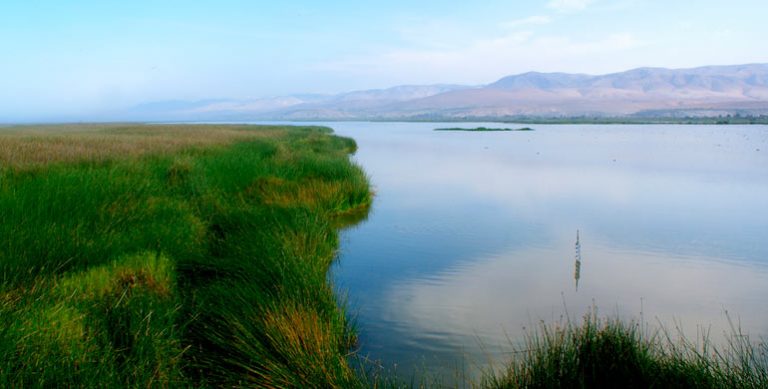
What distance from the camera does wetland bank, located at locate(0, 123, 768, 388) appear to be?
3607 millimetres

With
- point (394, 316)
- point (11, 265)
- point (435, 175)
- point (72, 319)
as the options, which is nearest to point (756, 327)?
point (394, 316)

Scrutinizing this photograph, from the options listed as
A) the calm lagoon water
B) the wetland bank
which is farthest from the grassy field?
the calm lagoon water

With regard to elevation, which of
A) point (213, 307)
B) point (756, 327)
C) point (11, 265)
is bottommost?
point (756, 327)

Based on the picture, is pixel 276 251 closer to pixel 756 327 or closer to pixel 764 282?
pixel 756 327

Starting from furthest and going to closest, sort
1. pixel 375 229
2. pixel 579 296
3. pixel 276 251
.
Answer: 1. pixel 375 229
2. pixel 579 296
3. pixel 276 251

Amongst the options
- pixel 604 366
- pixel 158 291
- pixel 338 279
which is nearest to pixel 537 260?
pixel 338 279

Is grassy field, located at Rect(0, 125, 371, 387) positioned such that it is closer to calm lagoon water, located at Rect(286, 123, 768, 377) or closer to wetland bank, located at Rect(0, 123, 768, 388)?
wetland bank, located at Rect(0, 123, 768, 388)

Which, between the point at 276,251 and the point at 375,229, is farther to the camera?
the point at 375,229

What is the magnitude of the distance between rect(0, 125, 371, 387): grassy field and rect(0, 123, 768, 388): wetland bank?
22 millimetres

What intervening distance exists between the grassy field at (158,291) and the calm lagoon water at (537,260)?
80cm

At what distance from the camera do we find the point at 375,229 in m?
10.7

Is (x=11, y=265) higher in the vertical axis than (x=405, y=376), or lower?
higher

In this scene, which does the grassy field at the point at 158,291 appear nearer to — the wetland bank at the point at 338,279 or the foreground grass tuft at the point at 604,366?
the wetland bank at the point at 338,279

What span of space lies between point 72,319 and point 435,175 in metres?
16.5
